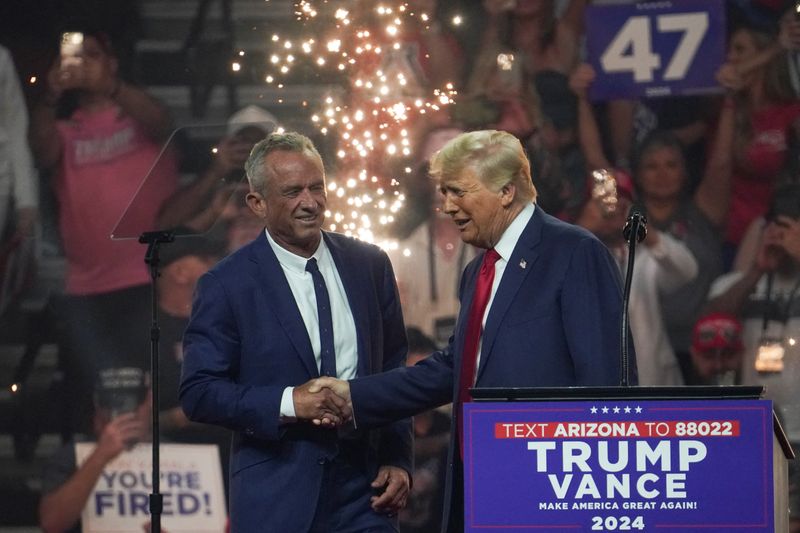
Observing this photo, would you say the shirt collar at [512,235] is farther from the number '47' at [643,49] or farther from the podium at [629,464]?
the number '47' at [643,49]

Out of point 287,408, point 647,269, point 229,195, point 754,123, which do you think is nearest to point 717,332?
point 647,269

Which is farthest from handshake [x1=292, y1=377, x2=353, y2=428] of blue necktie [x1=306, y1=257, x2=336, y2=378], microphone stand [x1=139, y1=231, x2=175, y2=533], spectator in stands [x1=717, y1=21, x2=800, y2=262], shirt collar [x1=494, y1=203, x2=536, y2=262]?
spectator in stands [x1=717, y1=21, x2=800, y2=262]

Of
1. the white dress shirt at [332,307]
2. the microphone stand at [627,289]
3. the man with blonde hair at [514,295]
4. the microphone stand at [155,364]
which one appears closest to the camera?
the microphone stand at [627,289]

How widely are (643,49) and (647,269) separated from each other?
0.99 metres

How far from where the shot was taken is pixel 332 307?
11.8ft

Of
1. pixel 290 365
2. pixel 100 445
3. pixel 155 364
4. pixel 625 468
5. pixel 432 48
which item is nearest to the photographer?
pixel 625 468

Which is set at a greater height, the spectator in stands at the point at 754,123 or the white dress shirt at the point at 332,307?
the spectator in stands at the point at 754,123

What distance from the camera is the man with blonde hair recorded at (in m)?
3.24

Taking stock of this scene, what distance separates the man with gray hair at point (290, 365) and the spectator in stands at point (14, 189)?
3024 millimetres

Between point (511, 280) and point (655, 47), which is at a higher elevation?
point (655, 47)

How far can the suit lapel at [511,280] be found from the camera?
3.27 m

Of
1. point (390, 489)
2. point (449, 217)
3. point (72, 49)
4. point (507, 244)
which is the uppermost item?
point (72, 49)

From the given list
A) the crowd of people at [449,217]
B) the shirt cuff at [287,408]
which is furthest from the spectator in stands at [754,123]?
the shirt cuff at [287,408]

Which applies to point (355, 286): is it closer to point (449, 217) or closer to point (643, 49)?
point (449, 217)
